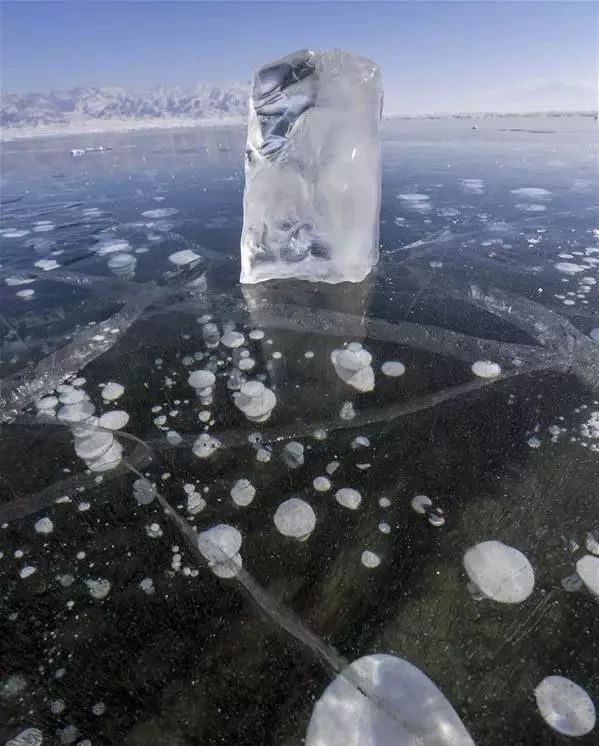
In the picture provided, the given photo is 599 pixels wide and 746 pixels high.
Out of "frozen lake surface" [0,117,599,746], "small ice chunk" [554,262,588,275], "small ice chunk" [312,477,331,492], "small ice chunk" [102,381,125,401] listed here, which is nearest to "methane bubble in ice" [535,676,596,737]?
"frozen lake surface" [0,117,599,746]

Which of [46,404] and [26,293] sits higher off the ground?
[26,293]

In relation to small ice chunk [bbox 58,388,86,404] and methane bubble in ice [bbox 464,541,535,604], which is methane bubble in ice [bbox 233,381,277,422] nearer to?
small ice chunk [bbox 58,388,86,404]

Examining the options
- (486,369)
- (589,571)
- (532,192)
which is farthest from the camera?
(532,192)

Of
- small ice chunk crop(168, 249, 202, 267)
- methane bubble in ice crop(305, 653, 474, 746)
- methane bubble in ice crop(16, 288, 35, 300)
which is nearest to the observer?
methane bubble in ice crop(305, 653, 474, 746)

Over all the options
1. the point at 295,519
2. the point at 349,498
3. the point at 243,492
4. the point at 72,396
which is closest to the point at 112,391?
the point at 72,396

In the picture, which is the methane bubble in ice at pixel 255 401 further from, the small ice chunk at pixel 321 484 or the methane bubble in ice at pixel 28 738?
the methane bubble in ice at pixel 28 738

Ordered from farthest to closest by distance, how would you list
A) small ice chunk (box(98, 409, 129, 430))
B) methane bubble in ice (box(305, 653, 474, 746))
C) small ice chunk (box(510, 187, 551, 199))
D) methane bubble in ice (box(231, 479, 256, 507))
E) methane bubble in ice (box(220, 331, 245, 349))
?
small ice chunk (box(510, 187, 551, 199)) → methane bubble in ice (box(220, 331, 245, 349)) → small ice chunk (box(98, 409, 129, 430)) → methane bubble in ice (box(231, 479, 256, 507)) → methane bubble in ice (box(305, 653, 474, 746))

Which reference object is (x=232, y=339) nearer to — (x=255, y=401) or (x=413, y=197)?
(x=255, y=401)
